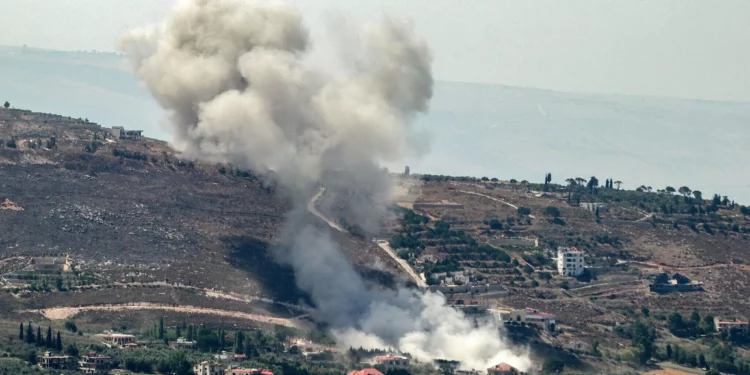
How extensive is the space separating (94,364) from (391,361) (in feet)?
75.3

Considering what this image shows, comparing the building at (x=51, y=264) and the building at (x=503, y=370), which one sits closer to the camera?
the building at (x=503, y=370)

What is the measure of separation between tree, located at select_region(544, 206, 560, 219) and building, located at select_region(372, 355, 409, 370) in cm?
4981

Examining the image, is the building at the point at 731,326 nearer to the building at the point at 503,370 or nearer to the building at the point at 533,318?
the building at the point at 533,318

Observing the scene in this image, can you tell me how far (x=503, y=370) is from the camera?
442 feet

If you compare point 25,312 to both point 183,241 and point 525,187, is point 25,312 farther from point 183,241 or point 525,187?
point 525,187

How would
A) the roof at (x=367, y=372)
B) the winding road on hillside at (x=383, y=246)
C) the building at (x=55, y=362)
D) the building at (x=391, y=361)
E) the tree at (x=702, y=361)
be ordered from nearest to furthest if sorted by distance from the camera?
the building at (x=55, y=362) → the roof at (x=367, y=372) → the building at (x=391, y=361) → the tree at (x=702, y=361) → the winding road on hillside at (x=383, y=246)

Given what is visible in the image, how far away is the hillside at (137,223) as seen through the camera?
144 m

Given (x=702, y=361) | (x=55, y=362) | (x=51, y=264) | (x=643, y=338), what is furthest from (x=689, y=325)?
(x=55, y=362)

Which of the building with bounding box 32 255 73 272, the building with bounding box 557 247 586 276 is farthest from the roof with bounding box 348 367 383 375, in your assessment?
the building with bounding box 557 247 586 276

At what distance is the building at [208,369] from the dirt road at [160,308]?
15536 millimetres

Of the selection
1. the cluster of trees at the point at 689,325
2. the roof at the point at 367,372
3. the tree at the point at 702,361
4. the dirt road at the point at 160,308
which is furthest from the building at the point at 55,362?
the cluster of trees at the point at 689,325

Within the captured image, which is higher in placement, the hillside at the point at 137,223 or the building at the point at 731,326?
the hillside at the point at 137,223

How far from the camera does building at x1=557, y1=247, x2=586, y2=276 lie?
167 metres

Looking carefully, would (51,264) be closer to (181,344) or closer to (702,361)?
(181,344)
